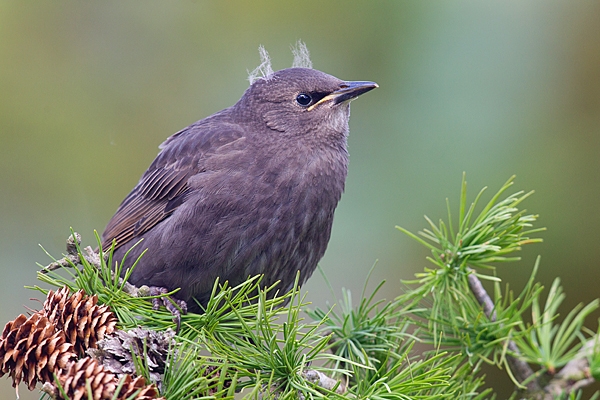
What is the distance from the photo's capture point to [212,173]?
10.6 feet

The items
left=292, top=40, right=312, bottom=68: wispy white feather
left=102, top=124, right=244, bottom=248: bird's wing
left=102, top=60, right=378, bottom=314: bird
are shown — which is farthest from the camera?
left=292, top=40, right=312, bottom=68: wispy white feather

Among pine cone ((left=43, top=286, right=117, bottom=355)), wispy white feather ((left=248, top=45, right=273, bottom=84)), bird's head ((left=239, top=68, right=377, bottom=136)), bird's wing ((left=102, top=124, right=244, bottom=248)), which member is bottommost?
pine cone ((left=43, top=286, right=117, bottom=355))

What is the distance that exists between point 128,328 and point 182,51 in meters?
3.66

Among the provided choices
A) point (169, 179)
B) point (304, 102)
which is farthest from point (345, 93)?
point (169, 179)

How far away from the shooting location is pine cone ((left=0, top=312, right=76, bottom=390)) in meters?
1.96

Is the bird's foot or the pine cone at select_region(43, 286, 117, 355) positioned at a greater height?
the pine cone at select_region(43, 286, 117, 355)

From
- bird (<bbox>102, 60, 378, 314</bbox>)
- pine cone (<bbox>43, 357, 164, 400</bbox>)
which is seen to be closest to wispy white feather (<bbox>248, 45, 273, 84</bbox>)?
bird (<bbox>102, 60, 378, 314</bbox>)

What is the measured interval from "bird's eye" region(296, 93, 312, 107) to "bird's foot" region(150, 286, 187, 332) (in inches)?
47.1

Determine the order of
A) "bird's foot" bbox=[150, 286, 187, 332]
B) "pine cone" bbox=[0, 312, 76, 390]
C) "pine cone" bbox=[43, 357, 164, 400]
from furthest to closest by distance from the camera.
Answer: "bird's foot" bbox=[150, 286, 187, 332], "pine cone" bbox=[0, 312, 76, 390], "pine cone" bbox=[43, 357, 164, 400]

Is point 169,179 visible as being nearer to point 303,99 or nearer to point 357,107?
point 303,99

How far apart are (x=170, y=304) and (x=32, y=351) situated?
2.76ft

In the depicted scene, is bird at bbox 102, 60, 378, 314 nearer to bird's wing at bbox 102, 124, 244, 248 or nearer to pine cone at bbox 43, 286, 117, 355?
bird's wing at bbox 102, 124, 244, 248

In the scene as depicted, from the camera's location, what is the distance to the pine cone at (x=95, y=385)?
178 centimetres

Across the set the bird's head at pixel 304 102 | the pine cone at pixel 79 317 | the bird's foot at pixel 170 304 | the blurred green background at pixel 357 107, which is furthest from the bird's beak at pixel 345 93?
the pine cone at pixel 79 317
